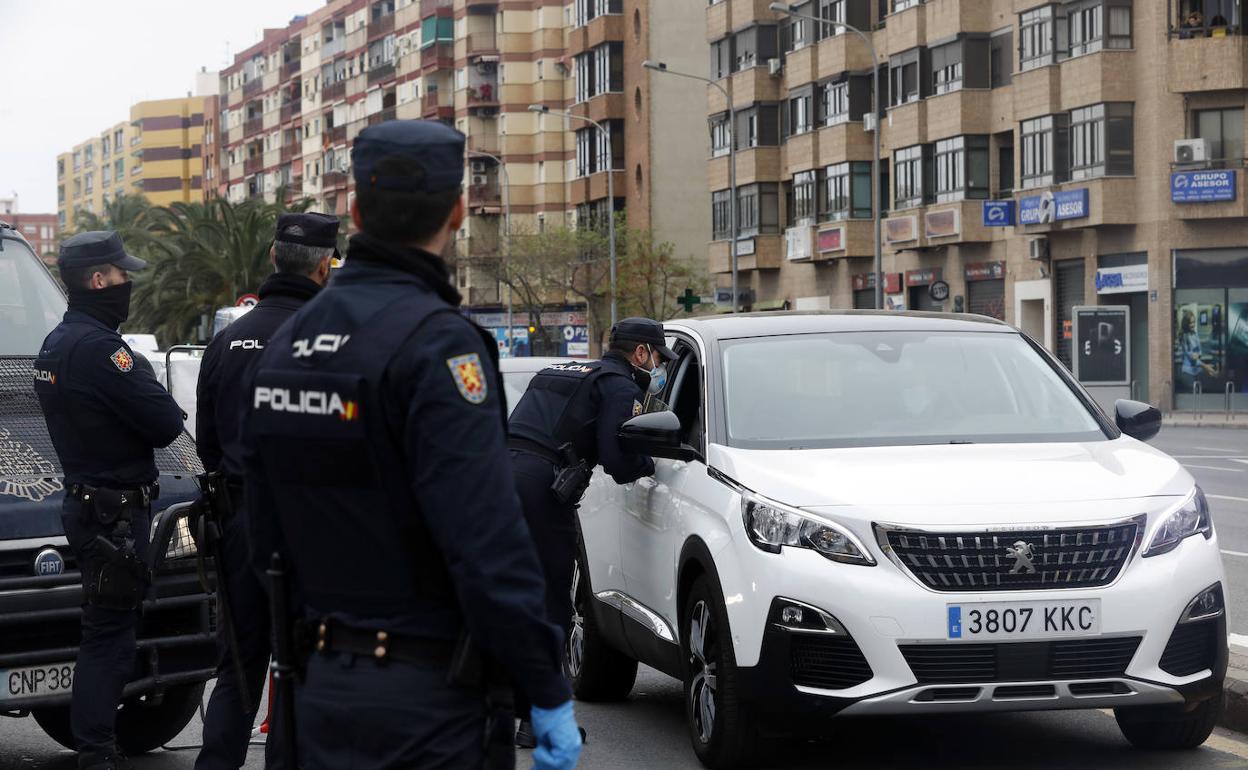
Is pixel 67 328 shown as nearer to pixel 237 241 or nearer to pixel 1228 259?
pixel 1228 259

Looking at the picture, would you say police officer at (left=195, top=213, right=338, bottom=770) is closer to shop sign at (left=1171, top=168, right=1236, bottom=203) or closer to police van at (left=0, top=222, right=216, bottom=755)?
police van at (left=0, top=222, right=216, bottom=755)

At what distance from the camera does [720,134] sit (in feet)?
225

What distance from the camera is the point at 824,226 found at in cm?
6012

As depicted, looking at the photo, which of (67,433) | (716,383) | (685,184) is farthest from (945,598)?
(685,184)

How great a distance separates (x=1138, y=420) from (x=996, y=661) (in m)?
1.92

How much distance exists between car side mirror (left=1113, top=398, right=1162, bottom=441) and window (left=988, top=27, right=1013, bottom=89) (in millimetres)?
44899

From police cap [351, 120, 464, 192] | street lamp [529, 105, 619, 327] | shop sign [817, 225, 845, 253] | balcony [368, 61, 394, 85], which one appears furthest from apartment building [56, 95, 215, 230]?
police cap [351, 120, 464, 192]

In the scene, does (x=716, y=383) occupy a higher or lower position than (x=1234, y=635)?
higher

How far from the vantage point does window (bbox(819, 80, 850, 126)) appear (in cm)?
5956

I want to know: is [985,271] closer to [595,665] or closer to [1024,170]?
[1024,170]

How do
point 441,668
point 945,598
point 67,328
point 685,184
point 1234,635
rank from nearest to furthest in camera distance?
point 441,668, point 945,598, point 67,328, point 1234,635, point 685,184

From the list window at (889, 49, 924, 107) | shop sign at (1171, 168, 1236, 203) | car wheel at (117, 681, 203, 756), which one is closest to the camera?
car wheel at (117, 681, 203, 756)

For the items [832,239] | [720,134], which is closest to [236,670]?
[832,239]

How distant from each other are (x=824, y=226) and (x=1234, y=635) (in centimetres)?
5093
